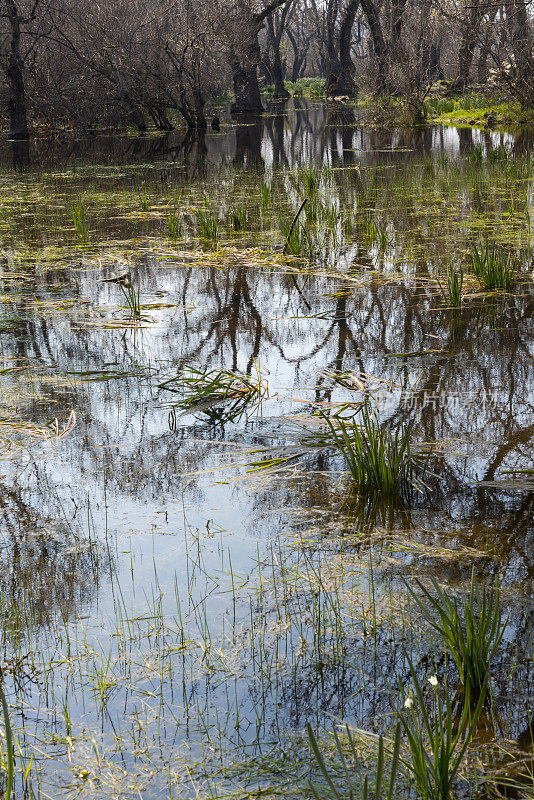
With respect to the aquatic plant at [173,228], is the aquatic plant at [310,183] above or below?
above

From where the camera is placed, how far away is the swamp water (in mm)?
1891

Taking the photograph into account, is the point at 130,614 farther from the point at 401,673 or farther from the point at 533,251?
the point at 533,251

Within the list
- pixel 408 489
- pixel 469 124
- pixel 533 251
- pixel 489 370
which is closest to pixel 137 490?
pixel 408 489

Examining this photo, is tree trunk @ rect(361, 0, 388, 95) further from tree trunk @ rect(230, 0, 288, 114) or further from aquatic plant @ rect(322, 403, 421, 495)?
aquatic plant @ rect(322, 403, 421, 495)

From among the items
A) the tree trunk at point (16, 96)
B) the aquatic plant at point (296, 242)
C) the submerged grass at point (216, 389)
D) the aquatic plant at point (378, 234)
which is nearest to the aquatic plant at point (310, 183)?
the aquatic plant at point (378, 234)

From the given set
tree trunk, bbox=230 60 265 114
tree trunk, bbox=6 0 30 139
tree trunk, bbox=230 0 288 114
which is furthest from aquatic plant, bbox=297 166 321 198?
tree trunk, bbox=230 60 265 114

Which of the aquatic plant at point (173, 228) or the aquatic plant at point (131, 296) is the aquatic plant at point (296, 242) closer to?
the aquatic plant at point (173, 228)

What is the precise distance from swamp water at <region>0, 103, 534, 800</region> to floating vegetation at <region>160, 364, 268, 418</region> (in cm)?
2

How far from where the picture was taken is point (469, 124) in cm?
2083

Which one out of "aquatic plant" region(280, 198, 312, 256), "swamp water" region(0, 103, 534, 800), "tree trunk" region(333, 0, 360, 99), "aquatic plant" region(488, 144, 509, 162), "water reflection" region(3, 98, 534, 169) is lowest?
"swamp water" region(0, 103, 534, 800)

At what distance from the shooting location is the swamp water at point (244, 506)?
1891 millimetres

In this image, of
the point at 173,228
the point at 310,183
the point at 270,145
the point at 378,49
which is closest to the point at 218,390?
the point at 173,228

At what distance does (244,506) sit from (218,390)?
3.82 feet

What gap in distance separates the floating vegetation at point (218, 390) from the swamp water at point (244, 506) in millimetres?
21
